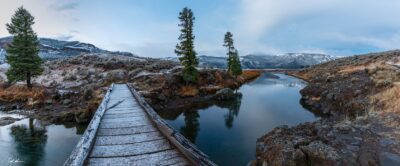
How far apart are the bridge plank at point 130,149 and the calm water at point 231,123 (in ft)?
24.8

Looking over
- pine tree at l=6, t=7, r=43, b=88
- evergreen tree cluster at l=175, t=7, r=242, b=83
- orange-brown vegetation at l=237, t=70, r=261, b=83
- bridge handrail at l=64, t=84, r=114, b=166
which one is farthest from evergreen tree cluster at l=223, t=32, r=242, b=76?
bridge handrail at l=64, t=84, r=114, b=166

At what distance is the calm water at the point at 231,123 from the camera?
16422mm

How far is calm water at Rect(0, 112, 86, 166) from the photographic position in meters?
15.1

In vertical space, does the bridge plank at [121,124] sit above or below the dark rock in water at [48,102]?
above

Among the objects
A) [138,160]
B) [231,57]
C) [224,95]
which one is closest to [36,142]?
[138,160]

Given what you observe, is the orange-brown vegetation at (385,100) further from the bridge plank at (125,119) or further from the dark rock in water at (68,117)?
the dark rock in water at (68,117)

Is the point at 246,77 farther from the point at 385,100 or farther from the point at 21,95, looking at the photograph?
the point at 385,100

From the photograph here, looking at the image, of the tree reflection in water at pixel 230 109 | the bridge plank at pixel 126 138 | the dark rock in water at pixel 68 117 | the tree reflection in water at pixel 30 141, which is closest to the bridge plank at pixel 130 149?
the bridge plank at pixel 126 138

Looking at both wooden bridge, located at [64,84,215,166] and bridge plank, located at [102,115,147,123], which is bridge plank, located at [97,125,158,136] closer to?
wooden bridge, located at [64,84,215,166]

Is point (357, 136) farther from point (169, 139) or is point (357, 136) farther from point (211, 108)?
point (211, 108)

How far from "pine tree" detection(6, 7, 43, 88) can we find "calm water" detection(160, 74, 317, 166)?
73.2 ft

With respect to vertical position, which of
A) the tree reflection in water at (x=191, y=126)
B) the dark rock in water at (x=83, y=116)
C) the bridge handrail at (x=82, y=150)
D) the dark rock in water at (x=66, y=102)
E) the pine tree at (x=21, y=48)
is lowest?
the tree reflection in water at (x=191, y=126)

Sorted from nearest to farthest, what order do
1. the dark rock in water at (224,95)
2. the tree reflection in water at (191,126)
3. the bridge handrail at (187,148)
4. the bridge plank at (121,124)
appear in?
the bridge handrail at (187,148)
the bridge plank at (121,124)
the tree reflection in water at (191,126)
the dark rock in water at (224,95)

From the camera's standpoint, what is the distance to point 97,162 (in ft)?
21.5
